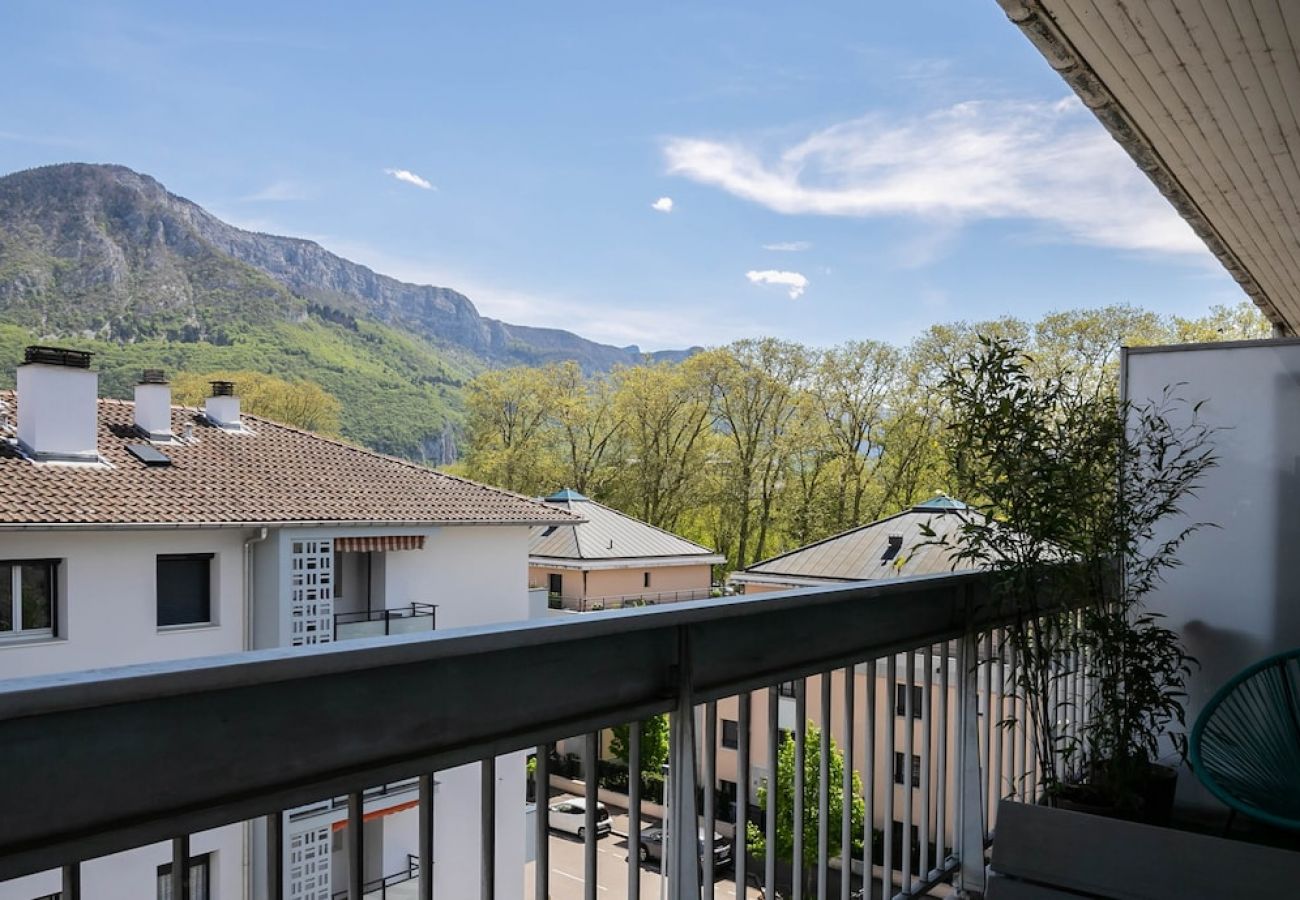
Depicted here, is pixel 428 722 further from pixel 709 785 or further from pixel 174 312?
pixel 174 312

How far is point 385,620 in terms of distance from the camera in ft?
48.6

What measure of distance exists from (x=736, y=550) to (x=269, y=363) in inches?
615

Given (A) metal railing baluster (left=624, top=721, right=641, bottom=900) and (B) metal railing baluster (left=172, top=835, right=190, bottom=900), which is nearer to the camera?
(B) metal railing baluster (left=172, top=835, right=190, bottom=900)

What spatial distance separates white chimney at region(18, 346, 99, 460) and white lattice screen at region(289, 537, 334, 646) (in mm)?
2927

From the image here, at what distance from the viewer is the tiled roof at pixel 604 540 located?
23547 mm

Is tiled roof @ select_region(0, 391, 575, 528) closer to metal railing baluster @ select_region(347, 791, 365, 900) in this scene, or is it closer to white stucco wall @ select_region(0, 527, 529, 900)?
white stucco wall @ select_region(0, 527, 529, 900)

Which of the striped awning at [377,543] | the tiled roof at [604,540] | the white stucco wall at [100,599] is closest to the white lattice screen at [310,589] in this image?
the striped awning at [377,543]

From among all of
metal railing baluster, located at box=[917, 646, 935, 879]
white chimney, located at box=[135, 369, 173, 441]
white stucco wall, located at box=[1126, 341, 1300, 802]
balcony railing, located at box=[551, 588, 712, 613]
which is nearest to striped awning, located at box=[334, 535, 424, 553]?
white chimney, located at box=[135, 369, 173, 441]

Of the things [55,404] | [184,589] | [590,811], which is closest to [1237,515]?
[590,811]

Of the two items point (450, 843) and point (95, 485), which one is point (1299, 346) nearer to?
point (450, 843)

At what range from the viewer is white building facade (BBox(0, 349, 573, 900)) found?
11.3 m

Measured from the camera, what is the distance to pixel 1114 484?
9.50 feet

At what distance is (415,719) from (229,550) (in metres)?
13.7

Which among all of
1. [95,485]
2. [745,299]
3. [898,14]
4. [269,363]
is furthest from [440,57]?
[95,485]
